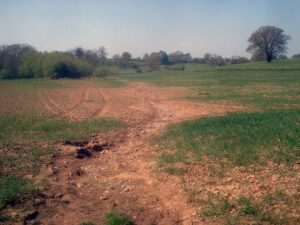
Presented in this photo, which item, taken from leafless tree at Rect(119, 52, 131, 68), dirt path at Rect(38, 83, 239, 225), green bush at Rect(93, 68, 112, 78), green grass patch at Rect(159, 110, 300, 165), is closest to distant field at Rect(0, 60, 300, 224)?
green grass patch at Rect(159, 110, 300, 165)

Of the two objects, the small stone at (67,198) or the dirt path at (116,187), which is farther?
the small stone at (67,198)

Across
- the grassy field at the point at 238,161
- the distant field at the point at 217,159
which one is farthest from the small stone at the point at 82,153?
the grassy field at the point at 238,161

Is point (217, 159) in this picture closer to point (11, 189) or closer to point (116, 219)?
point (116, 219)

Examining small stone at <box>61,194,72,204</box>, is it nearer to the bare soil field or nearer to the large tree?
the bare soil field

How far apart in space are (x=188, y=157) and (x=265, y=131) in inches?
123

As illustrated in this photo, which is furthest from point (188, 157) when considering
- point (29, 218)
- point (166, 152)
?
point (29, 218)

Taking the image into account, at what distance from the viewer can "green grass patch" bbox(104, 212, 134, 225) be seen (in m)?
6.99

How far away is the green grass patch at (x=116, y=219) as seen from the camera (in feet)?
22.9

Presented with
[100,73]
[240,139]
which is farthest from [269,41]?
[240,139]

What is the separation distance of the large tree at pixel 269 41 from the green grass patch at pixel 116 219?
84.1m

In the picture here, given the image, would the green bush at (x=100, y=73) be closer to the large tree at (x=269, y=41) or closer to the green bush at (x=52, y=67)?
the green bush at (x=52, y=67)

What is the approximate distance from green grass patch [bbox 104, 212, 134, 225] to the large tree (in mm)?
84063

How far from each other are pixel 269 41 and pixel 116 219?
85.6m

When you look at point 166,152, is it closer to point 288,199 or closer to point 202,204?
point 202,204
